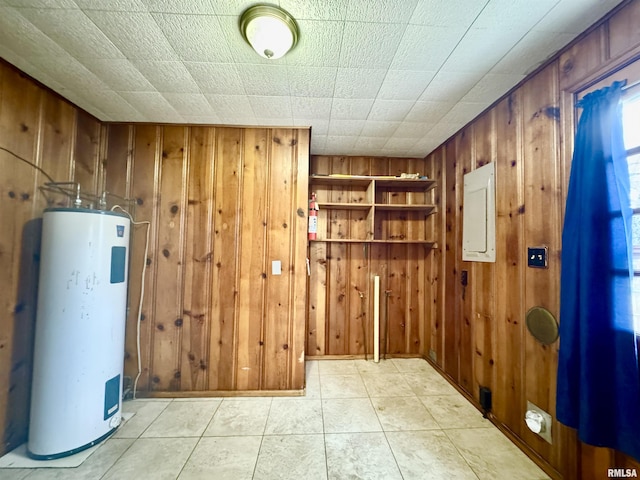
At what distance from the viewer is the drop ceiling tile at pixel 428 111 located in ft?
5.99

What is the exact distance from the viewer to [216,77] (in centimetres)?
156

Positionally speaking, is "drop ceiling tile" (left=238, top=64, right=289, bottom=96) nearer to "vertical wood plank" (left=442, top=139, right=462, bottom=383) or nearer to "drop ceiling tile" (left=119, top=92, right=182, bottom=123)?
"drop ceiling tile" (left=119, top=92, right=182, bottom=123)

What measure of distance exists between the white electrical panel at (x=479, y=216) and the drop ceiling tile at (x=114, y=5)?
2.37m

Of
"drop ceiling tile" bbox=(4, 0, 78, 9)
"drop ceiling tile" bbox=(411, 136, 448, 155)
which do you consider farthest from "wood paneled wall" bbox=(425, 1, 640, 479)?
"drop ceiling tile" bbox=(4, 0, 78, 9)

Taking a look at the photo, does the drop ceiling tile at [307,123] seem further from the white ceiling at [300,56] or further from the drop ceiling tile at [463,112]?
the drop ceiling tile at [463,112]

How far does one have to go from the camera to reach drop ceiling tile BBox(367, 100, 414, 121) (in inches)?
71.4

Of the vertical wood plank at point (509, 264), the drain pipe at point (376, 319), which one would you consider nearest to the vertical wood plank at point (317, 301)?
the drain pipe at point (376, 319)

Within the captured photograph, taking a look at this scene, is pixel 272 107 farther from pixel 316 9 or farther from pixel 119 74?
pixel 119 74

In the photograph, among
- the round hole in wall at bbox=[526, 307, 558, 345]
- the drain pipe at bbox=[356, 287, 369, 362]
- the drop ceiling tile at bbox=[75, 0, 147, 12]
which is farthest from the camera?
the drain pipe at bbox=[356, 287, 369, 362]

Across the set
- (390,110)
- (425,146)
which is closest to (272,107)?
(390,110)

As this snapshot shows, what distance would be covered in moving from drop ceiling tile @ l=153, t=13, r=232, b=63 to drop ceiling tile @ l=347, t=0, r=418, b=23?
0.68 m

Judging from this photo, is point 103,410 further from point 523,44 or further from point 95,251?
point 523,44

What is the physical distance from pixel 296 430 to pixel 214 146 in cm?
243

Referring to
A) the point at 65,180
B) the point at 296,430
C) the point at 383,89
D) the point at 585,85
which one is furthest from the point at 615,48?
the point at 65,180
